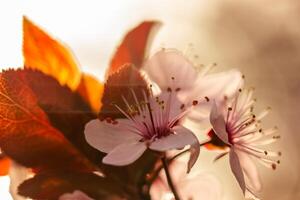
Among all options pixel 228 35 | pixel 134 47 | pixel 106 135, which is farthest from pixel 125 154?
pixel 228 35

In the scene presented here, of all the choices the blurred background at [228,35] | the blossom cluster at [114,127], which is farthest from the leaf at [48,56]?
the blurred background at [228,35]

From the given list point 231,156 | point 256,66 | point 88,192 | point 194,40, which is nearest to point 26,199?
point 88,192

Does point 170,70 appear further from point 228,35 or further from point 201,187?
point 228,35

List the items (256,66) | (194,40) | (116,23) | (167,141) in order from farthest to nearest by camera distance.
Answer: (256,66)
(194,40)
(116,23)
(167,141)

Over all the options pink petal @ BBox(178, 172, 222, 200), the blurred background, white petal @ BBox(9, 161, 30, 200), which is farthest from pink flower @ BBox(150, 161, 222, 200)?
the blurred background

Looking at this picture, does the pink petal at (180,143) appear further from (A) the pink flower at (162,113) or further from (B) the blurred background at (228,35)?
(B) the blurred background at (228,35)

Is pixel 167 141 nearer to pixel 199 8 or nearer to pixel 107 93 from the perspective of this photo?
pixel 107 93
